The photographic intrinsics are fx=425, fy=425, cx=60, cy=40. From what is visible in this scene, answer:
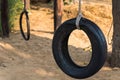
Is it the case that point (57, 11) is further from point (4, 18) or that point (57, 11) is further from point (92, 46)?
point (92, 46)

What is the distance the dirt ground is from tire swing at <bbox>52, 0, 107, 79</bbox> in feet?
6.14

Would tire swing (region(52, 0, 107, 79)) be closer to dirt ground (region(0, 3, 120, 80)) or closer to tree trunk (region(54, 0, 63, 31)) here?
dirt ground (region(0, 3, 120, 80))

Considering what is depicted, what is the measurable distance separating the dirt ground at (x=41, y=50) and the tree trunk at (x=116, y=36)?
148 millimetres

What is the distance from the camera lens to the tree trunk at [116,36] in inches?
275

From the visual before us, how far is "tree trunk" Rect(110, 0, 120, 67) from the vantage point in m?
6.99

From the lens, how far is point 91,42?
4289 millimetres

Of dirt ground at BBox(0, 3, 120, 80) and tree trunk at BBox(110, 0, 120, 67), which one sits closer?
dirt ground at BBox(0, 3, 120, 80)

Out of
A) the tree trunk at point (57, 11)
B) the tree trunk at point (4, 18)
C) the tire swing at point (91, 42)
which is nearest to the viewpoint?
the tire swing at point (91, 42)

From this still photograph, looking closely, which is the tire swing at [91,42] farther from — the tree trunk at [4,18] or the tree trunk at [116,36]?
the tree trunk at [4,18]

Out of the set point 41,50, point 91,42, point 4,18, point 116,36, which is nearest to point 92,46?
point 91,42

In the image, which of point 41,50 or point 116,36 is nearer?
point 116,36

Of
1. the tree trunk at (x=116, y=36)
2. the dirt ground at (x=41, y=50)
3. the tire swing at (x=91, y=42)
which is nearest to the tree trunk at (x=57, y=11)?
the dirt ground at (x=41, y=50)

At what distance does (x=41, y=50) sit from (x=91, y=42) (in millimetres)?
3538

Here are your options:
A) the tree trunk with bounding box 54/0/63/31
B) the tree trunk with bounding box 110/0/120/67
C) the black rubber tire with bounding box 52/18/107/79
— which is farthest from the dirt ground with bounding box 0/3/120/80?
the black rubber tire with bounding box 52/18/107/79
